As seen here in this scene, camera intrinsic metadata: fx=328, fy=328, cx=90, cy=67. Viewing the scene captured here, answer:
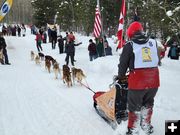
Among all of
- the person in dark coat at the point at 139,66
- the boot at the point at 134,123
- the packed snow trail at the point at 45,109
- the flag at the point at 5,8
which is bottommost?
the packed snow trail at the point at 45,109

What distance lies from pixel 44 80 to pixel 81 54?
10.4 metres

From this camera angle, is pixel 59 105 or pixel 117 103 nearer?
pixel 117 103

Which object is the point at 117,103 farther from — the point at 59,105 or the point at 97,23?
the point at 97,23

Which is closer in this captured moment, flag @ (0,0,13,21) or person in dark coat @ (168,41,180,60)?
flag @ (0,0,13,21)

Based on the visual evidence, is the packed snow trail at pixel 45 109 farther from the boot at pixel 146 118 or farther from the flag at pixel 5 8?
the flag at pixel 5 8

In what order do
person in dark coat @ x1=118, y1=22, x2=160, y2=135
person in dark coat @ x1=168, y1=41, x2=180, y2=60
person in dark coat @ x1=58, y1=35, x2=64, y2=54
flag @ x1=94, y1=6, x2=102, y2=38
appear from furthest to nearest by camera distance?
person in dark coat @ x1=58, y1=35, x2=64, y2=54, person in dark coat @ x1=168, y1=41, x2=180, y2=60, flag @ x1=94, y1=6, x2=102, y2=38, person in dark coat @ x1=118, y1=22, x2=160, y2=135

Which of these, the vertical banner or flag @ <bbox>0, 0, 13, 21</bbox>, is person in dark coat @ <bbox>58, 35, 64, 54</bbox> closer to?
the vertical banner

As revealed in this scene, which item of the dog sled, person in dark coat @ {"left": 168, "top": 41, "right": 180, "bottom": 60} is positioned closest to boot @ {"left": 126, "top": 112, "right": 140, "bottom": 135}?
the dog sled

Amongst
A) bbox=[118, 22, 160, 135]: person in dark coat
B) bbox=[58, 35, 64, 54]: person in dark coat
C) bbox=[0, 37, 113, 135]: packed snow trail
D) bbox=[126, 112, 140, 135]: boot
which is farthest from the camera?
bbox=[58, 35, 64, 54]: person in dark coat

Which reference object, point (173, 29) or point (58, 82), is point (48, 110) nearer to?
point (58, 82)

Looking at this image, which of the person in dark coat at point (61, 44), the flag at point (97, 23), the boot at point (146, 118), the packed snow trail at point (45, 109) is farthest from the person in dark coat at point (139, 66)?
the person in dark coat at point (61, 44)

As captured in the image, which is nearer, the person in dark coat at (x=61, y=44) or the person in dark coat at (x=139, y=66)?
the person in dark coat at (x=139, y=66)

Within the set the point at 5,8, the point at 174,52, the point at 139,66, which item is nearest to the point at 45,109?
the point at 139,66

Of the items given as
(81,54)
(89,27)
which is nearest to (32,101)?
(81,54)
